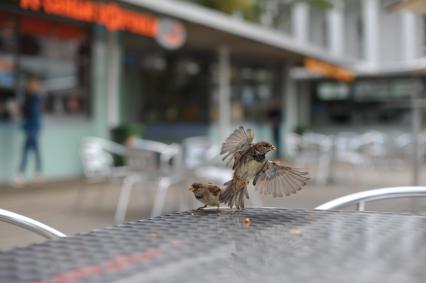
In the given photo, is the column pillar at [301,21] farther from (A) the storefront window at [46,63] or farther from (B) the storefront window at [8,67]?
(B) the storefront window at [8,67]

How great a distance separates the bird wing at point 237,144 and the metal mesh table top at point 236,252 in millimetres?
194

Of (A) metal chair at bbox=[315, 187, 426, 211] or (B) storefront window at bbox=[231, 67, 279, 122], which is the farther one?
(B) storefront window at bbox=[231, 67, 279, 122]

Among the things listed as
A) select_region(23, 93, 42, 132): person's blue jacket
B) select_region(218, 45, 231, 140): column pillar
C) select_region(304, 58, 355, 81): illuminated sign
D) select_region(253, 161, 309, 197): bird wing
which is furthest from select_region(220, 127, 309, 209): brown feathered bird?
select_region(304, 58, 355, 81): illuminated sign

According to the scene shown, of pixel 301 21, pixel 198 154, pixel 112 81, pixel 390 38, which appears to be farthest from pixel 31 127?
pixel 301 21

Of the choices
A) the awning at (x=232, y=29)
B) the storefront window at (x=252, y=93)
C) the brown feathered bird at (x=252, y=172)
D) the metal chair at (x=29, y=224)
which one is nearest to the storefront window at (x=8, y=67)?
the awning at (x=232, y=29)

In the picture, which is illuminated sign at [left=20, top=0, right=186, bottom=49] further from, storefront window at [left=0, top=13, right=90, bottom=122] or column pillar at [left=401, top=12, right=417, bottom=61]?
column pillar at [left=401, top=12, right=417, bottom=61]

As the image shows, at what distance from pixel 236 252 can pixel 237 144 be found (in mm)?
531

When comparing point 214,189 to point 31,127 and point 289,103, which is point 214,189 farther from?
point 289,103

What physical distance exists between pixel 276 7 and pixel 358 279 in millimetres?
25563

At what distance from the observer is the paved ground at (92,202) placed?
5199mm

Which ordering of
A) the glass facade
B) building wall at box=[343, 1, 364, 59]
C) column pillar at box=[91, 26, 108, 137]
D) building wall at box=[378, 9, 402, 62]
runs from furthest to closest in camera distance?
building wall at box=[343, 1, 364, 59]
building wall at box=[378, 9, 402, 62]
the glass facade
column pillar at box=[91, 26, 108, 137]

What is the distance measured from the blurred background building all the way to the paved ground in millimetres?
1086

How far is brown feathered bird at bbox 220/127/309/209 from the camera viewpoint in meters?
1.64

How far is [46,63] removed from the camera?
29.5 ft
